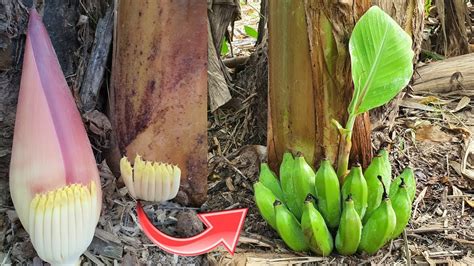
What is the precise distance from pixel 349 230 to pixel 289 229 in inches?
3.9

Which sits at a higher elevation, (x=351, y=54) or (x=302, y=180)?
(x=351, y=54)

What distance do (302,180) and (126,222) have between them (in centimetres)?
31

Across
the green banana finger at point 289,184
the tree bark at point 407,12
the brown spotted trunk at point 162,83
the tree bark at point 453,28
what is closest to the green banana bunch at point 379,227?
the green banana finger at point 289,184

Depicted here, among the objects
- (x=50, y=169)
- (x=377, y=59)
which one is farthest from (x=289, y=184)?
(x=50, y=169)

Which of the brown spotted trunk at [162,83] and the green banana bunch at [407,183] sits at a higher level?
the brown spotted trunk at [162,83]

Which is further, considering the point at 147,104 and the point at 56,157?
the point at 147,104

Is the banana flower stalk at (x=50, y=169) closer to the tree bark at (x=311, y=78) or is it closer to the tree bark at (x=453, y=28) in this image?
the tree bark at (x=311, y=78)

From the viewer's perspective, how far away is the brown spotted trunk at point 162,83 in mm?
1112

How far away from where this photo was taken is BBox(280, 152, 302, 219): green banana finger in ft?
3.67

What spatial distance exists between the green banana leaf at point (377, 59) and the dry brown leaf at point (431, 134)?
1.42ft

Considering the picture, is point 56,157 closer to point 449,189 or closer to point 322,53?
point 322,53

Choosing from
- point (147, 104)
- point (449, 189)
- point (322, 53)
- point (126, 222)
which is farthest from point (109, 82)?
point (449, 189)

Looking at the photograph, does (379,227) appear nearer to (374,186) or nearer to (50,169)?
(374,186)

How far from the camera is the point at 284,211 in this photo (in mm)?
1075
